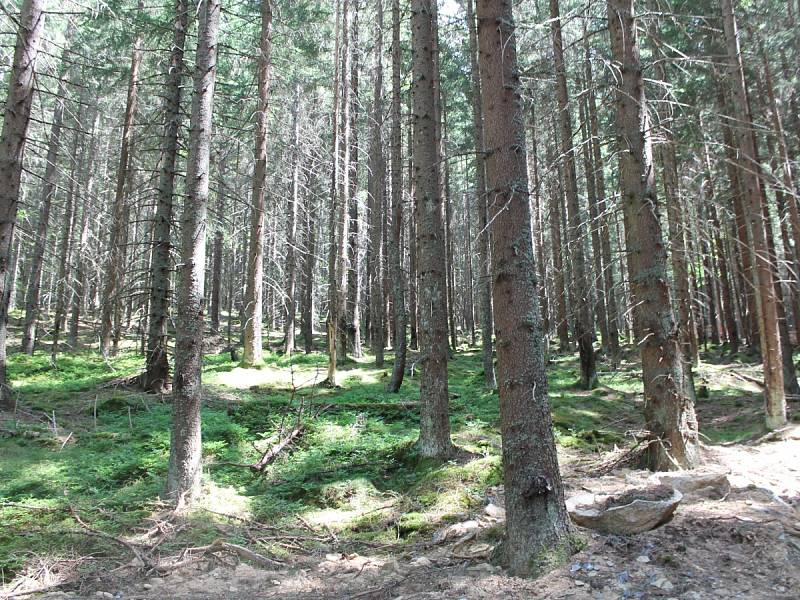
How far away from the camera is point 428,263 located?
7832 mm

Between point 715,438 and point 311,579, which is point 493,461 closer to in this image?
point 311,579

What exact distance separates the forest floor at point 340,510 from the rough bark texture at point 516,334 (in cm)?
31

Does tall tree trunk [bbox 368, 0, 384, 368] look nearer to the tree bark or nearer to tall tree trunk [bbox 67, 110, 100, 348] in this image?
the tree bark

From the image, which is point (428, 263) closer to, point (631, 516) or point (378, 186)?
point (631, 516)

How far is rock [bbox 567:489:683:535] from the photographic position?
4391mm

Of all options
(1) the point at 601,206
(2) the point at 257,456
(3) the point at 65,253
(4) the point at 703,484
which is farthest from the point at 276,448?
(3) the point at 65,253

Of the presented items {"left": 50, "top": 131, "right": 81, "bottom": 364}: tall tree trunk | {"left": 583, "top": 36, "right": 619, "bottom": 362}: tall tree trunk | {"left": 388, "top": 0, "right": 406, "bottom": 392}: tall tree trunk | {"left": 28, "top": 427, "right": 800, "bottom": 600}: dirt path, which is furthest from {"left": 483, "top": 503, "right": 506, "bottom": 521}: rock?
{"left": 50, "top": 131, "right": 81, "bottom": 364}: tall tree trunk

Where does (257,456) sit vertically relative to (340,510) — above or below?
above

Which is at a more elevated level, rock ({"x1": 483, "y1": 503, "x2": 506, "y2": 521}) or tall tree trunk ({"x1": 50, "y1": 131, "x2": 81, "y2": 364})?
tall tree trunk ({"x1": 50, "y1": 131, "x2": 81, "y2": 364})

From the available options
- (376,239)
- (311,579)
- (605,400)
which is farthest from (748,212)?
(376,239)

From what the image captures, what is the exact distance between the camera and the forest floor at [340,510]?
3.98 meters

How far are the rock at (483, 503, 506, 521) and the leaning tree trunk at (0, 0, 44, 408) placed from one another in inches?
327

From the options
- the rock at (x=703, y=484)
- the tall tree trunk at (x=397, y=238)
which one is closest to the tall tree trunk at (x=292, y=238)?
the tall tree trunk at (x=397, y=238)

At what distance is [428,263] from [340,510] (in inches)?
146
